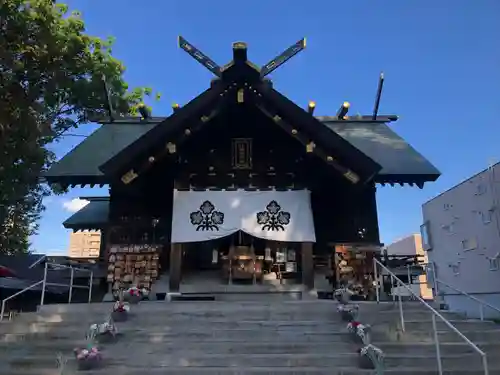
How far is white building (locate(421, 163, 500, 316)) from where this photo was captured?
18922 millimetres

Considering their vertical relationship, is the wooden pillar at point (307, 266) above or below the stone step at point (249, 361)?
above

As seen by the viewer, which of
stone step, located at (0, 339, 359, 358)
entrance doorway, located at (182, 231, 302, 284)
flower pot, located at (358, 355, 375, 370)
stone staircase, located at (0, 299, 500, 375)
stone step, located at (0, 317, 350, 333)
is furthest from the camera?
entrance doorway, located at (182, 231, 302, 284)

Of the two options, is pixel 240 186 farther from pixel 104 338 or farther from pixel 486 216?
pixel 486 216

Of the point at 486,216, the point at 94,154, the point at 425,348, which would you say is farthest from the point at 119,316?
the point at 486,216

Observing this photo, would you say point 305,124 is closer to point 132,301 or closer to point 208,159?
point 208,159

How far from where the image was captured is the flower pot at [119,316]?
7281mm

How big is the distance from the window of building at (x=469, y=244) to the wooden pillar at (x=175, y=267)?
15.9 meters

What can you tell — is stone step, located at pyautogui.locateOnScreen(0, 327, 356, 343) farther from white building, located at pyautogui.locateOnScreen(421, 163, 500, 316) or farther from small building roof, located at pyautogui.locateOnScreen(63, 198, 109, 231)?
white building, located at pyautogui.locateOnScreen(421, 163, 500, 316)

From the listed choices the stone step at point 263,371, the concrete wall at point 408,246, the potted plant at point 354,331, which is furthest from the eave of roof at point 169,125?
the concrete wall at point 408,246

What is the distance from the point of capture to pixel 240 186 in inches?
416

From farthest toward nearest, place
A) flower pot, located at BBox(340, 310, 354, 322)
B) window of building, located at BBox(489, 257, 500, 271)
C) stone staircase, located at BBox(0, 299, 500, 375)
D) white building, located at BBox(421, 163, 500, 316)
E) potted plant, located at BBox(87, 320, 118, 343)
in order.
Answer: white building, located at BBox(421, 163, 500, 316) < window of building, located at BBox(489, 257, 500, 271) < flower pot, located at BBox(340, 310, 354, 322) < potted plant, located at BBox(87, 320, 118, 343) < stone staircase, located at BBox(0, 299, 500, 375)

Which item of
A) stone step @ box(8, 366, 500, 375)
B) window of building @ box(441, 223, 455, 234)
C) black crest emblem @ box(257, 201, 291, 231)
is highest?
window of building @ box(441, 223, 455, 234)

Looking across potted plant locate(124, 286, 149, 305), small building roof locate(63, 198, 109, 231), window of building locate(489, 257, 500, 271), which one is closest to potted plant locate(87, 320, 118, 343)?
potted plant locate(124, 286, 149, 305)

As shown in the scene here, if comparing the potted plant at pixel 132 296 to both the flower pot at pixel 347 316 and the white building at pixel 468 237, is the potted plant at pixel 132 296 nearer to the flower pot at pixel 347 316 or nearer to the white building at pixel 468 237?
the flower pot at pixel 347 316
